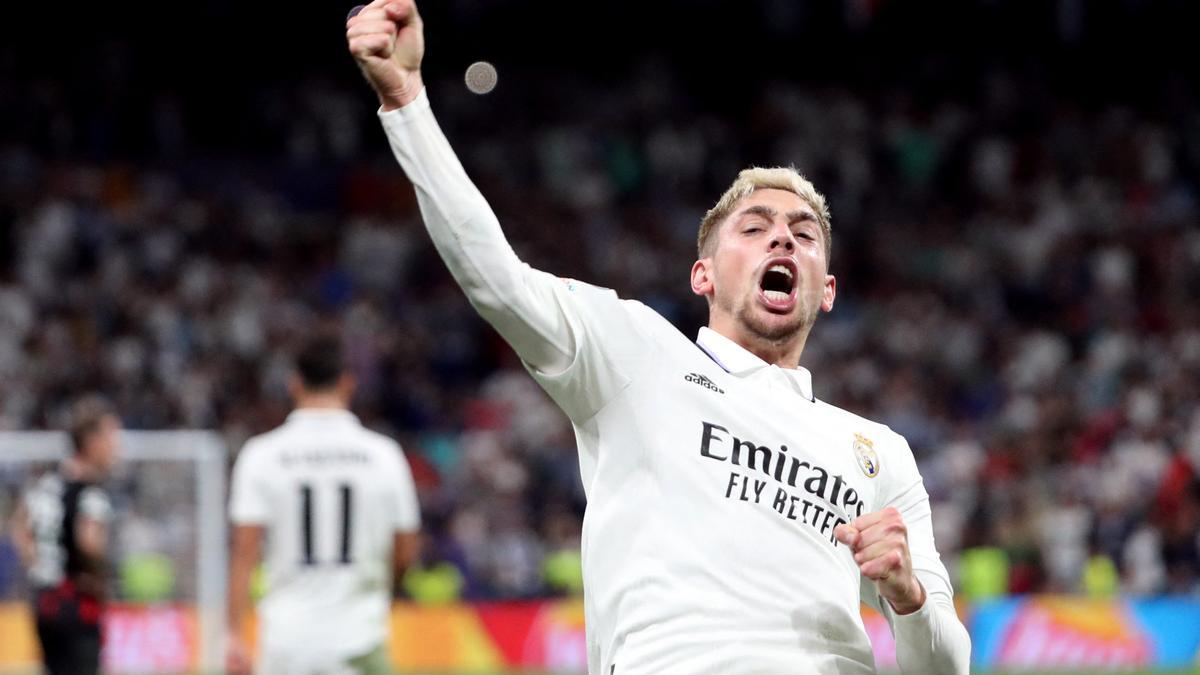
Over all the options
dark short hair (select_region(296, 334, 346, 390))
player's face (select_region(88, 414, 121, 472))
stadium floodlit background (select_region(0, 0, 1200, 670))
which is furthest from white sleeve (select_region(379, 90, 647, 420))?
stadium floodlit background (select_region(0, 0, 1200, 670))

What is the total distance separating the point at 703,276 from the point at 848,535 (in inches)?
33.1

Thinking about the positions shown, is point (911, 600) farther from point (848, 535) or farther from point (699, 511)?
point (699, 511)

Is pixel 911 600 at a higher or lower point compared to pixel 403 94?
lower

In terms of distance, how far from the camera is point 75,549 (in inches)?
358

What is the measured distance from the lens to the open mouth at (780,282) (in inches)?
147

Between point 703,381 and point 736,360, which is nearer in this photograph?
point 703,381

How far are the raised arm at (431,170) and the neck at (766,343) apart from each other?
2.28 feet

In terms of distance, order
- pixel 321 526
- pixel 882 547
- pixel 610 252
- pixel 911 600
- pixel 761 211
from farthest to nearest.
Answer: pixel 610 252 → pixel 321 526 → pixel 761 211 → pixel 911 600 → pixel 882 547

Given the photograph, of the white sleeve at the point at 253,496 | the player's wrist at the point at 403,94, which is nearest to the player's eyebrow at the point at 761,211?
the player's wrist at the point at 403,94

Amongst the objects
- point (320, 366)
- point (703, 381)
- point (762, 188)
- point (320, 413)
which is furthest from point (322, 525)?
point (703, 381)

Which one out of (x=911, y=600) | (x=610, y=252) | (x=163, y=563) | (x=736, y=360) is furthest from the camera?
(x=610, y=252)

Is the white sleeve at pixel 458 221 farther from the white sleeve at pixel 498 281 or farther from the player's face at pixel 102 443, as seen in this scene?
the player's face at pixel 102 443

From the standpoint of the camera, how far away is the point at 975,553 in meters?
16.8

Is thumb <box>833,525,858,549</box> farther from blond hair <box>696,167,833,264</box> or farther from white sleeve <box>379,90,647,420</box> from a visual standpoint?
blond hair <box>696,167,833,264</box>
